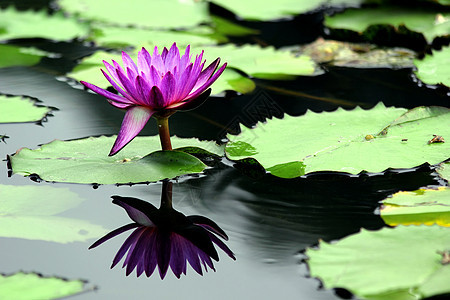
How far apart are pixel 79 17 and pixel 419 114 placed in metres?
2.16

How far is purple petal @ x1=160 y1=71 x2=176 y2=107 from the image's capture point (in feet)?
4.79

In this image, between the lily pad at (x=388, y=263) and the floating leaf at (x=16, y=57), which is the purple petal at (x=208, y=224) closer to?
the lily pad at (x=388, y=263)

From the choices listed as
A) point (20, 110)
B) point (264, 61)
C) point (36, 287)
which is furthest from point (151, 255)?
point (264, 61)

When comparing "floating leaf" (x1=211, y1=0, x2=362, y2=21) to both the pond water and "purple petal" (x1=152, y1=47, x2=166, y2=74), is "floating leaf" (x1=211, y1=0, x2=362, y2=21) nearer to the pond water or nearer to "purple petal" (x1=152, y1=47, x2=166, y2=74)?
the pond water

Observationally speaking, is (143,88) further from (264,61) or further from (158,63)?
(264,61)

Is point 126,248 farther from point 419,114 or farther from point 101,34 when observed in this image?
point 101,34

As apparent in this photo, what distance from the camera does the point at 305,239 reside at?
4.27 ft

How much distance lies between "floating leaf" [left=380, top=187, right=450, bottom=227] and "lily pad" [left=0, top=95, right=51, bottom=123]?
1287 millimetres

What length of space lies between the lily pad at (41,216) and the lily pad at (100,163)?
0.05m

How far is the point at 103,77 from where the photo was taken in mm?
2420

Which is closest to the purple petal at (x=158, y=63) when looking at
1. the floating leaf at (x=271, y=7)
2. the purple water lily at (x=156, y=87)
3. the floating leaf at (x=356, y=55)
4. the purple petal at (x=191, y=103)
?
the purple water lily at (x=156, y=87)

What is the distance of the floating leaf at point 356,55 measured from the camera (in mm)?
2586

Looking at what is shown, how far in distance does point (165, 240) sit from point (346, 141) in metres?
0.65

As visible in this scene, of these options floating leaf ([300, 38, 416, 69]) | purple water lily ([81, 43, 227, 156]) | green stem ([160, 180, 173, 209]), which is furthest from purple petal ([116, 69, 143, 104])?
floating leaf ([300, 38, 416, 69])
